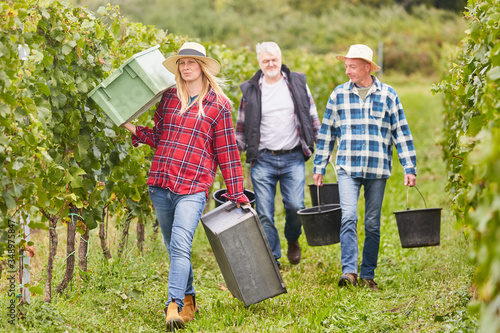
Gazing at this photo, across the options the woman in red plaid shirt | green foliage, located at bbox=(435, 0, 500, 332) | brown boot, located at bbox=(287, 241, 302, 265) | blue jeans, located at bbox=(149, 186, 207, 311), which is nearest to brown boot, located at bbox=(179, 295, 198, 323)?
the woman in red plaid shirt

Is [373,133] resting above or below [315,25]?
below

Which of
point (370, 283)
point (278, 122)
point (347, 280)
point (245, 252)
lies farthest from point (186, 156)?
point (370, 283)

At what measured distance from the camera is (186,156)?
Result: 4340mm

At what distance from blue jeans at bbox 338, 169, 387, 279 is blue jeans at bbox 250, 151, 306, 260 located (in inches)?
24.9

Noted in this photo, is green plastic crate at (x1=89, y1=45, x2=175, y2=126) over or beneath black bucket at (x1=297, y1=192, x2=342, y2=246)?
over

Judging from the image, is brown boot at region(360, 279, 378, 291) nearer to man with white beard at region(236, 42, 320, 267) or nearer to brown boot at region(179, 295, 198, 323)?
man with white beard at region(236, 42, 320, 267)

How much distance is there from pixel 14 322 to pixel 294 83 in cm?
320

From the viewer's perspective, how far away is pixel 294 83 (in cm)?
589

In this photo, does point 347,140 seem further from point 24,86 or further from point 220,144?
point 24,86

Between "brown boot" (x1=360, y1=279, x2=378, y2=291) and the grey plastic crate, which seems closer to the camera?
the grey plastic crate

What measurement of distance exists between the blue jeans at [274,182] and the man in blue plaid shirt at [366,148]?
0.61 meters

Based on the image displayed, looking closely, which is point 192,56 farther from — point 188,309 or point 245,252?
point 188,309

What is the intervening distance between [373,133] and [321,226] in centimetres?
89

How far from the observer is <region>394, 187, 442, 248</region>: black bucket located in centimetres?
512
